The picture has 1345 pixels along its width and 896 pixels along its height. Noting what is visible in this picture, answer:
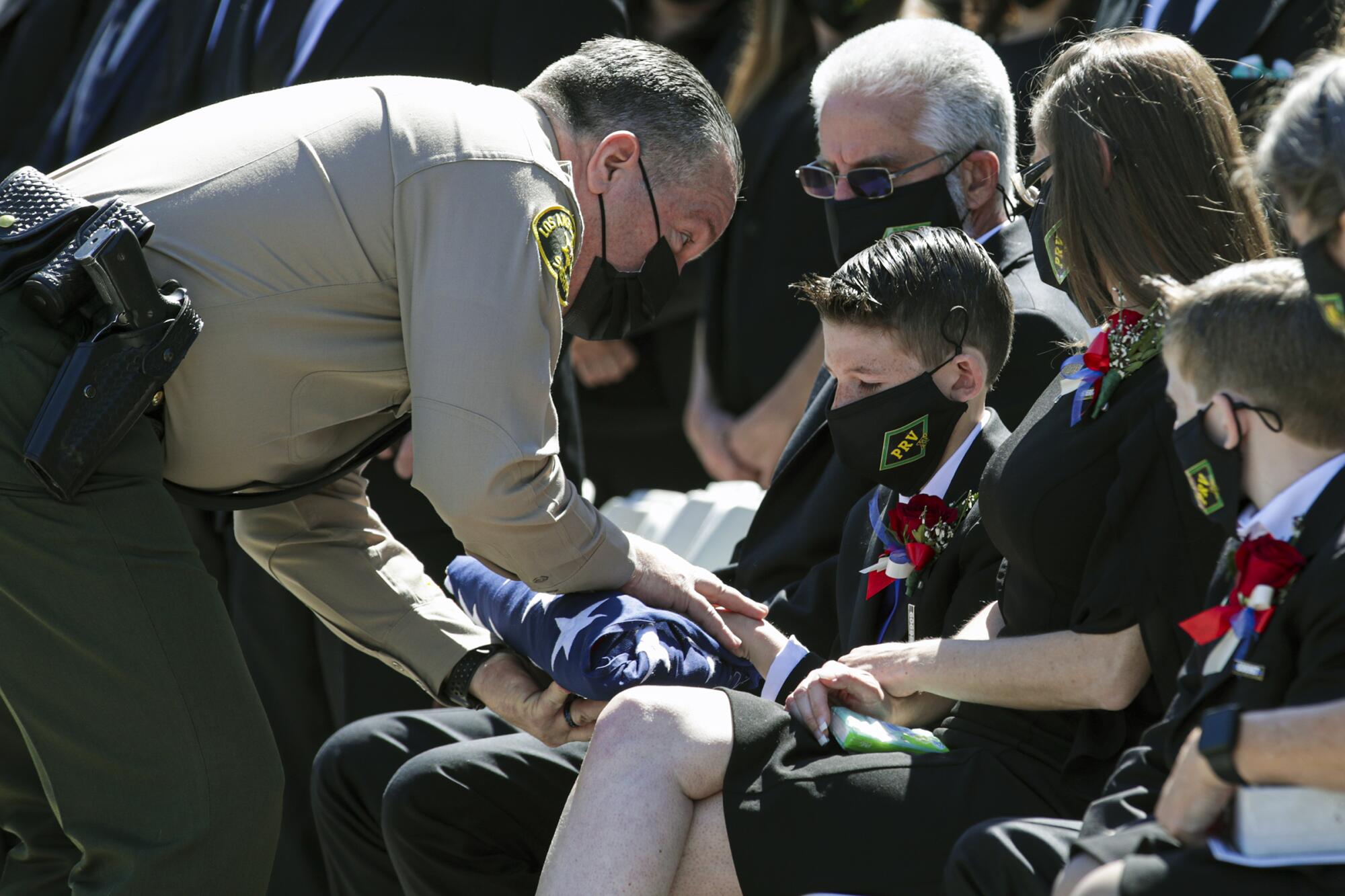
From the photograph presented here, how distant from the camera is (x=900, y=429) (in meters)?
2.85

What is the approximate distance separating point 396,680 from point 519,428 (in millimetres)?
1818

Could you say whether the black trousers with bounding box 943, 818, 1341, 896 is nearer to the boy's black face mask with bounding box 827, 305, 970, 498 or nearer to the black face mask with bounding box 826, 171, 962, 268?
the boy's black face mask with bounding box 827, 305, 970, 498

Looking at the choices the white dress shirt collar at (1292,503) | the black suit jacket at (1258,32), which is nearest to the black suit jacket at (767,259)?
the black suit jacket at (1258,32)

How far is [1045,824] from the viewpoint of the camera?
2.19m

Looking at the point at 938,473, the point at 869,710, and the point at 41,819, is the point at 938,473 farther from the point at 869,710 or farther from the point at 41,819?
the point at 41,819

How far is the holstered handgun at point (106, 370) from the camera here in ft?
7.95

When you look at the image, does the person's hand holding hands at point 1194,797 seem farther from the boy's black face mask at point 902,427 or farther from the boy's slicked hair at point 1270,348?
the boy's black face mask at point 902,427

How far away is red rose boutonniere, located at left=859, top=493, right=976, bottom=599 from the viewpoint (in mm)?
2848

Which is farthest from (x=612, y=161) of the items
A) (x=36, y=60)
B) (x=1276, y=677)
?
(x=36, y=60)

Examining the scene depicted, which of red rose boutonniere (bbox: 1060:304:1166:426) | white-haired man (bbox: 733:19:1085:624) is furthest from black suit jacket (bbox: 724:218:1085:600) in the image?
red rose boutonniere (bbox: 1060:304:1166:426)

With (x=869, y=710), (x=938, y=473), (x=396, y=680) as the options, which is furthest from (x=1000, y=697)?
(x=396, y=680)

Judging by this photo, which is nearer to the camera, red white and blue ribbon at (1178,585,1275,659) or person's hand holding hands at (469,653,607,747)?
red white and blue ribbon at (1178,585,1275,659)

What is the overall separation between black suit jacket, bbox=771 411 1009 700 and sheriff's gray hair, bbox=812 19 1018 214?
86 cm

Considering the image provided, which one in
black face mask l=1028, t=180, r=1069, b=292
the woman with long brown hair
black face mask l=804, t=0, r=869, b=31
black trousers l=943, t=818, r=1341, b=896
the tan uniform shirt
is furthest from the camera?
black face mask l=804, t=0, r=869, b=31
